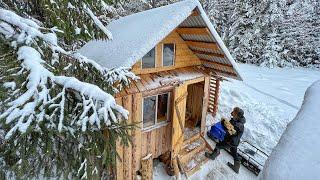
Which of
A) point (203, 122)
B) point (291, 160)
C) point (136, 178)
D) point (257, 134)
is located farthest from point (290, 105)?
point (291, 160)

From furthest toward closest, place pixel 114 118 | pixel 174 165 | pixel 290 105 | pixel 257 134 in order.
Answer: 1. pixel 290 105
2. pixel 257 134
3. pixel 174 165
4. pixel 114 118

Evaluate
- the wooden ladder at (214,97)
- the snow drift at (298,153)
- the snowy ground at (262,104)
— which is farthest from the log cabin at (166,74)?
the snow drift at (298,153)

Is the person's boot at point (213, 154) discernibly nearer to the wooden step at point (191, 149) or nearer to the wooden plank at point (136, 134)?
the wooden step at point (191, 149)

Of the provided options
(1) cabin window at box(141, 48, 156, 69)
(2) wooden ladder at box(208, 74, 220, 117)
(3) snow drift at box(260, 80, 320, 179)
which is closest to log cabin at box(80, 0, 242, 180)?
(1) cabin window at box(141, 48, 156, 69)

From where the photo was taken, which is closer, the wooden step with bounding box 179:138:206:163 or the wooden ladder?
the wooden step with bounding box 179:138:206:163

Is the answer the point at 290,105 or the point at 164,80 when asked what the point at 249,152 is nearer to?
the point at 164,80

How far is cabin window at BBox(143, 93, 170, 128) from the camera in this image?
305 inches

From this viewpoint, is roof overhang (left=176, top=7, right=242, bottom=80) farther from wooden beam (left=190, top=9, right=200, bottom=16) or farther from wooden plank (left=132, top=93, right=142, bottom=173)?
wooden plank (left=132, top=93, right=142, bottom=173)

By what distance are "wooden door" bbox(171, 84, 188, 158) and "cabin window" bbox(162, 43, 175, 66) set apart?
974 millimetres

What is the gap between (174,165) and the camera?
8320 millimetres

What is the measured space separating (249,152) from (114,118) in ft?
26.0

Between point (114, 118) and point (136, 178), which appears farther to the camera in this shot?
point (136, 178)

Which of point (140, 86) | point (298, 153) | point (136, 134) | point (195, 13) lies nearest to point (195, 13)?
point (195, 13)

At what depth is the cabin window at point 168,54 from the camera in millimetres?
8133
